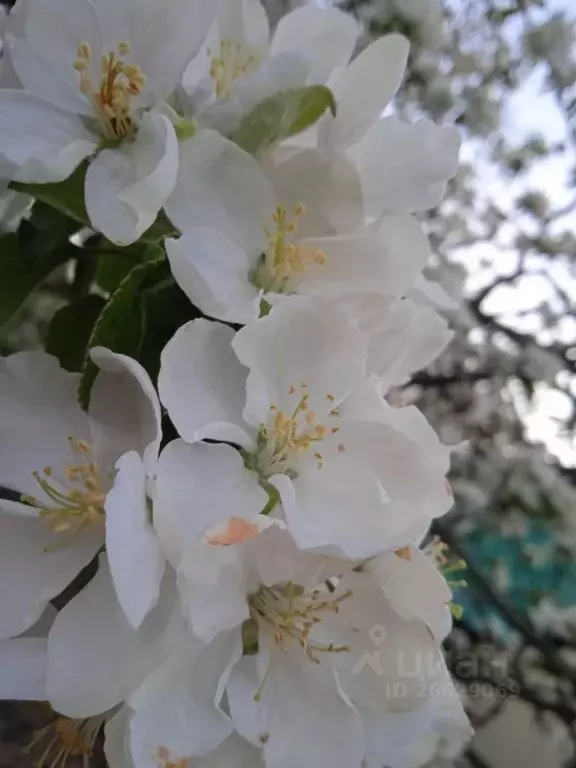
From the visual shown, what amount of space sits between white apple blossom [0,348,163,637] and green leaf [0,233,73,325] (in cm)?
9

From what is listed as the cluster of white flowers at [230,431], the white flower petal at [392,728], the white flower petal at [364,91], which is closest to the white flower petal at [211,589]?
the cluster of white flowers at [230,431]

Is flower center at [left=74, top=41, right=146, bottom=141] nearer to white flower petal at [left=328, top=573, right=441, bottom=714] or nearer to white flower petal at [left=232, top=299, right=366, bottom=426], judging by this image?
white flower petal at [left=232, top=299, right=366, bottom=426]

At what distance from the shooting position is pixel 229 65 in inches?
15.0

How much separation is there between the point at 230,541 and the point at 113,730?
0.36 feet

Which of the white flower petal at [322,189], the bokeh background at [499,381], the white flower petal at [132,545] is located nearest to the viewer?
the white flower petal at [132,545]

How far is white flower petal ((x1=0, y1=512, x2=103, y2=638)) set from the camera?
31 cm

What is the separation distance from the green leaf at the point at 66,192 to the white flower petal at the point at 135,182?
2 cm

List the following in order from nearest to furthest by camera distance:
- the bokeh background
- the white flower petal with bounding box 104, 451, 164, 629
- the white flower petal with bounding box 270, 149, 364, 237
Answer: the white flower petal with bounding box 104, 451, 164, 629, the white flower petal with bounding box 270, 149, 364, 237, the bokeh background

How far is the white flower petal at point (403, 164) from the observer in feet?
1.22

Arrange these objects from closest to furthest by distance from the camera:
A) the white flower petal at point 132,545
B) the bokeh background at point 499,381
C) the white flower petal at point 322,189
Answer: the white flower petal at point 132,545 < the white flower petal at point 322,189 < the bokeh background at point 499,381

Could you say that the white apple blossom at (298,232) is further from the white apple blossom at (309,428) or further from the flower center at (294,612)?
the flower center at (294,612)

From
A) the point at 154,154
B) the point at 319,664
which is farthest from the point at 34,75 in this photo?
the point at 319,664

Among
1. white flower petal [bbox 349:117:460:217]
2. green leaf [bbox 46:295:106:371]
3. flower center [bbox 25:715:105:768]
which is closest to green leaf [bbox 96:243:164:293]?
green leaf [bbox 46:295:106:371]

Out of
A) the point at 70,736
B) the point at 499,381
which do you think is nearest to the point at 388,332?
the point at 70,736
